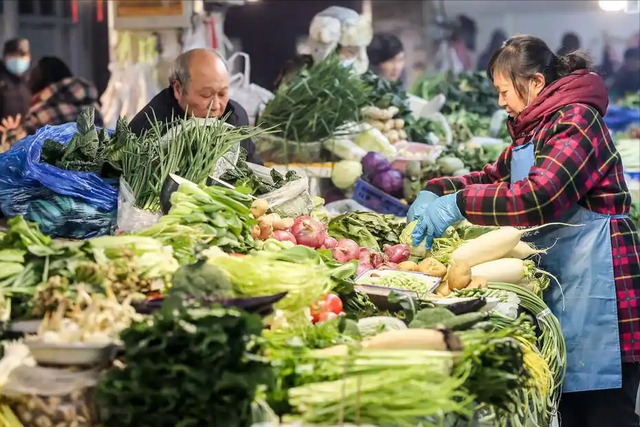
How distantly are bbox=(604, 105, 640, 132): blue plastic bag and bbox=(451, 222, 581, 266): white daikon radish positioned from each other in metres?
7.34

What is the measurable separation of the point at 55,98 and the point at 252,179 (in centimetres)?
551

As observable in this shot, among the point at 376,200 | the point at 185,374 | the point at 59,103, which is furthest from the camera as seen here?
the point at 59,103

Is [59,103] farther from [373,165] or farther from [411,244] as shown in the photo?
[411,244]

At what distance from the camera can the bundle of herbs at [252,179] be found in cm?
441

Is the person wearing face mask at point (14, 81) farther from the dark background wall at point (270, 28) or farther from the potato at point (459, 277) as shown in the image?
the potato at point (459, 277)

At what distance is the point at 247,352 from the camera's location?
8.73ft

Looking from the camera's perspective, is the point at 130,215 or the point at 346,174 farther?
the point at 346,174

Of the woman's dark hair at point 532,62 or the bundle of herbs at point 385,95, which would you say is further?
the bundle of herbs at point 385,95

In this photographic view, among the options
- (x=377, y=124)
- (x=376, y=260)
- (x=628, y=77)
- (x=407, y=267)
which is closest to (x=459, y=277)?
(x=407, y=267)

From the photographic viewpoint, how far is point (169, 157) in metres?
4.06

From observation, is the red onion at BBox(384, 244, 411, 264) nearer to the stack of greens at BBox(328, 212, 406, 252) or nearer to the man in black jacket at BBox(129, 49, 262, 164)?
the stack of greens at BBox(328, 212, 406, 252)

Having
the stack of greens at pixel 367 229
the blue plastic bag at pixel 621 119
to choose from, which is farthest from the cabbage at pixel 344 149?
the blue plastic bag at pixel 621 119

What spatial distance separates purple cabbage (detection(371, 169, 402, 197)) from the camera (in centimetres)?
716

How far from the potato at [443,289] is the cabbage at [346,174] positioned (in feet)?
9.59
